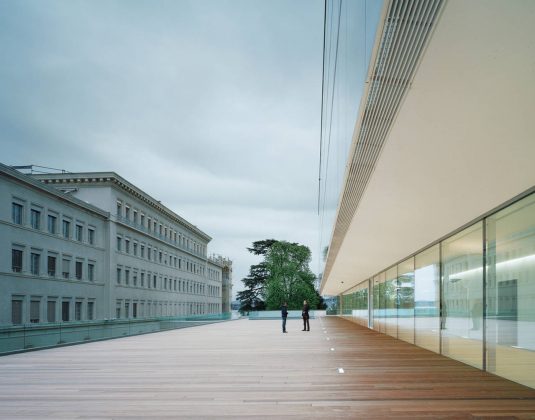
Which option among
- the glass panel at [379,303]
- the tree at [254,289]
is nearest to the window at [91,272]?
the glass panel at [379,303]

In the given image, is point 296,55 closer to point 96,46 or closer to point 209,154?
point 96,46

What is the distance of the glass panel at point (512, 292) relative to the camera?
9148 millimetres

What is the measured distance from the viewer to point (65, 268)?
4041 centimetres

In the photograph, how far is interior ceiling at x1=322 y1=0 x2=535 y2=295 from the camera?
4500mm

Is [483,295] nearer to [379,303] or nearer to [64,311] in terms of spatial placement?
[379,303]

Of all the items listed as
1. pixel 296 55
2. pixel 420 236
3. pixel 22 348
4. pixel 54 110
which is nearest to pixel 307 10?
pixel 296 55

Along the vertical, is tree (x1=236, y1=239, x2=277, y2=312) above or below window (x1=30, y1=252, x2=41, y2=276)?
below

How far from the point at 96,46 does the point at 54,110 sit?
25.1ft

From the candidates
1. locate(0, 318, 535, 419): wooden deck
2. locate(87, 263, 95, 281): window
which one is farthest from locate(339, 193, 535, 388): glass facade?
locate(87, 263, 95, 281): window

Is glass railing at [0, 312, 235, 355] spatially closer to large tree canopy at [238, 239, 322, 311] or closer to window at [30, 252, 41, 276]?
window at [30, 252, 41, 276]

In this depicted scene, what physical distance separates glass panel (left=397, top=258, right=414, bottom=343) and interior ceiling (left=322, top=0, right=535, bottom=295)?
704 cm

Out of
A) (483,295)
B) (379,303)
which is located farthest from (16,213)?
(483,295)

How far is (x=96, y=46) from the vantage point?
2091 cm

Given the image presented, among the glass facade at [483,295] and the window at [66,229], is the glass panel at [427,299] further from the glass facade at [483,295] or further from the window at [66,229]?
the window at [66,229]
